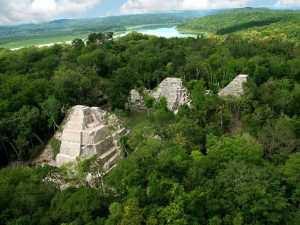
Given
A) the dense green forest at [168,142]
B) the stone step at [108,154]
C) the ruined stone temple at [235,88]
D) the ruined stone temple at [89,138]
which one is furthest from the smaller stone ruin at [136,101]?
the stone step at [108,154]

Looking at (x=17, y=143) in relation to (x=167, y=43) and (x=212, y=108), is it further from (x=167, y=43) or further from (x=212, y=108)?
(x=167, y=43)

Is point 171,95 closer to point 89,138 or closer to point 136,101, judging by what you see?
point 136,101

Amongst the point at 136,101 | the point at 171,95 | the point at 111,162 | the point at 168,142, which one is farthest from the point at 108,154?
the point at 136,101

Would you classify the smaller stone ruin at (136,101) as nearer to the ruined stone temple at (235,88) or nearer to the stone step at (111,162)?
the ruined stone temple at (235,88)

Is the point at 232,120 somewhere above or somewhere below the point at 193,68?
below

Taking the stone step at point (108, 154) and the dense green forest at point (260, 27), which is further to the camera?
the dense green forest at point (260, 27)

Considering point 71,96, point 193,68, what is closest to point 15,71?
point 71,96

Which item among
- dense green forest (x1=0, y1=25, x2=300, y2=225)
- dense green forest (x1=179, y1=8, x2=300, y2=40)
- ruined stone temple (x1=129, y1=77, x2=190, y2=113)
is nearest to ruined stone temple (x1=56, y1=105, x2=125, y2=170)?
dense green forest (x1=0, y1=25, x2=300, y2=225)
